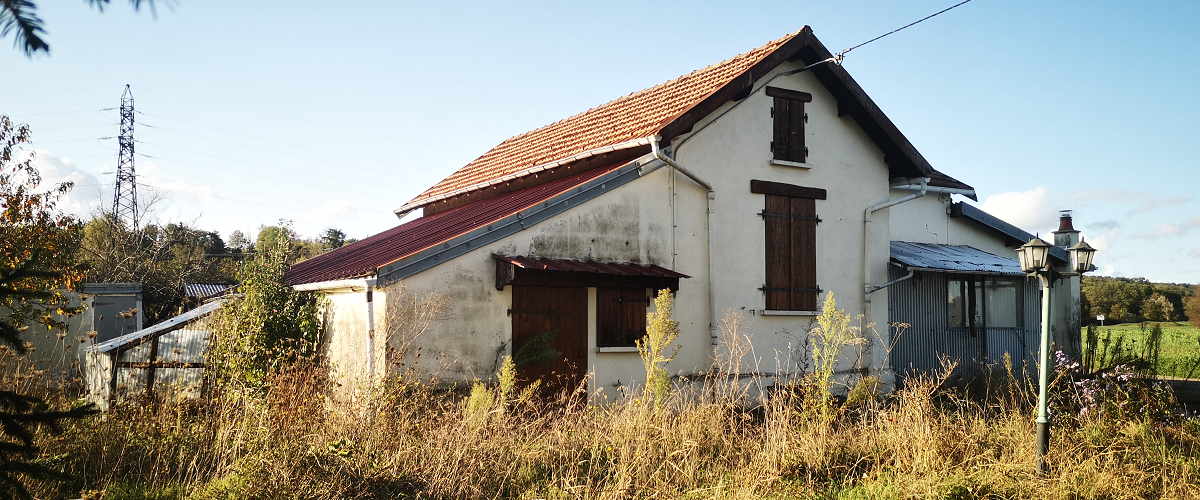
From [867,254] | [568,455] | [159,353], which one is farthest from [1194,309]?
[159,353]

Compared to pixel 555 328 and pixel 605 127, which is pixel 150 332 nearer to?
pixel 555 328

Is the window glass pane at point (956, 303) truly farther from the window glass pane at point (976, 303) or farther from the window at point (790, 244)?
the window at point (790, 244)

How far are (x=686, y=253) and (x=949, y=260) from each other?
→ 20.3 ft

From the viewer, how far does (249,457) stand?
6031 millimetres

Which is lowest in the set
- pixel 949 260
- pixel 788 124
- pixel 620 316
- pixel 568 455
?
pixel 568 455

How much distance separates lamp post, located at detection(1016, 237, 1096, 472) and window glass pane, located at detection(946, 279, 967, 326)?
269 inches

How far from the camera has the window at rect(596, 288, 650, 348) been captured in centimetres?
1124

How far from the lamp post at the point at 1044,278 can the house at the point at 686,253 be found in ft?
12.0

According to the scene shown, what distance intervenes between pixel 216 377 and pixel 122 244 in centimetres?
1887

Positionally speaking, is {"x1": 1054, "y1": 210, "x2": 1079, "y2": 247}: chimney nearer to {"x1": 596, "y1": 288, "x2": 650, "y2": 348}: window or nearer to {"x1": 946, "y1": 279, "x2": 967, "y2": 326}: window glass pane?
{"x1": 946, "y1": 279, "x2": 967, "y2": 326}: window glass pane

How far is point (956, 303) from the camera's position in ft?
52.5

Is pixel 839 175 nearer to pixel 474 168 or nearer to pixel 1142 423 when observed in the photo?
pixel 1142 423

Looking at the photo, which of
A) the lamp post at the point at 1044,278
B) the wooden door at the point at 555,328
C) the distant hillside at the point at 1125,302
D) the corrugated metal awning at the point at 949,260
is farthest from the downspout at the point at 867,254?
the distant hillside at the point at 1125,302

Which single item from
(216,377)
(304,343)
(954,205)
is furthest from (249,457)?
(954,205)
